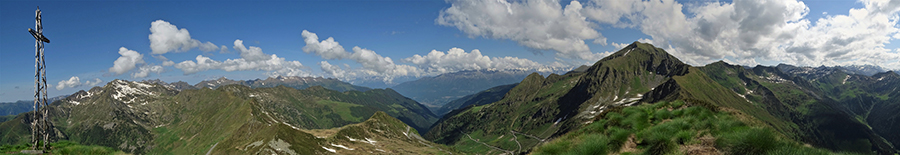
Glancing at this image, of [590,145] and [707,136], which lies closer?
[590,145]

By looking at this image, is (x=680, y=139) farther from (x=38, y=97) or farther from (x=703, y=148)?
(x=38, y=97)

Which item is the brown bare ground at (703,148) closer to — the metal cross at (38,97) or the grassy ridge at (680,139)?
the grassy ridge at (680,139)

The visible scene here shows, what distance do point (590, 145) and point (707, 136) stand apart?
4962mm

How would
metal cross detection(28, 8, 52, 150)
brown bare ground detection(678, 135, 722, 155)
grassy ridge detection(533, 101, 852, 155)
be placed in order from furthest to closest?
metal cross detection(28, 8, 52, 150) < brown bare ground detection(678, 135, 722, 155) < grassy ridge detection(533, 101, 852, 155)

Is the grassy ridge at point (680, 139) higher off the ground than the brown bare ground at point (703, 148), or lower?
higher

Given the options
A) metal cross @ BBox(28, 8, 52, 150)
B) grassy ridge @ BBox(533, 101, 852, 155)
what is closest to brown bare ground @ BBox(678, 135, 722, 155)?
grassy ridge @ BBox(533, 101, 852, 155)

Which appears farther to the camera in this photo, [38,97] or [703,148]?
[38,97]

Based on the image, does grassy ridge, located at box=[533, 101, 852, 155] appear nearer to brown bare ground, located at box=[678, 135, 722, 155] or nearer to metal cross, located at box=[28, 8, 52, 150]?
brown bare ground, located at box=[678, 135, 722, 155]

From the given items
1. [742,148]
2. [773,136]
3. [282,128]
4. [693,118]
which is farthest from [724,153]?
[282,128]

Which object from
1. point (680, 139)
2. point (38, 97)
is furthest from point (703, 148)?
point (38, 97)

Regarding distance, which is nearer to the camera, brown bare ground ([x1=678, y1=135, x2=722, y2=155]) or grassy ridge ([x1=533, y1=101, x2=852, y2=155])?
grassy ridge ([x1=533, y1=101, x2=852, y2=155])

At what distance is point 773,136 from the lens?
8094mm

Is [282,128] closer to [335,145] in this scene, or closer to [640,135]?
[335,145]

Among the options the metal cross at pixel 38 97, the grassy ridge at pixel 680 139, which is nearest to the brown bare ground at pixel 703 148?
the grassy ridge at pixel 680 139
